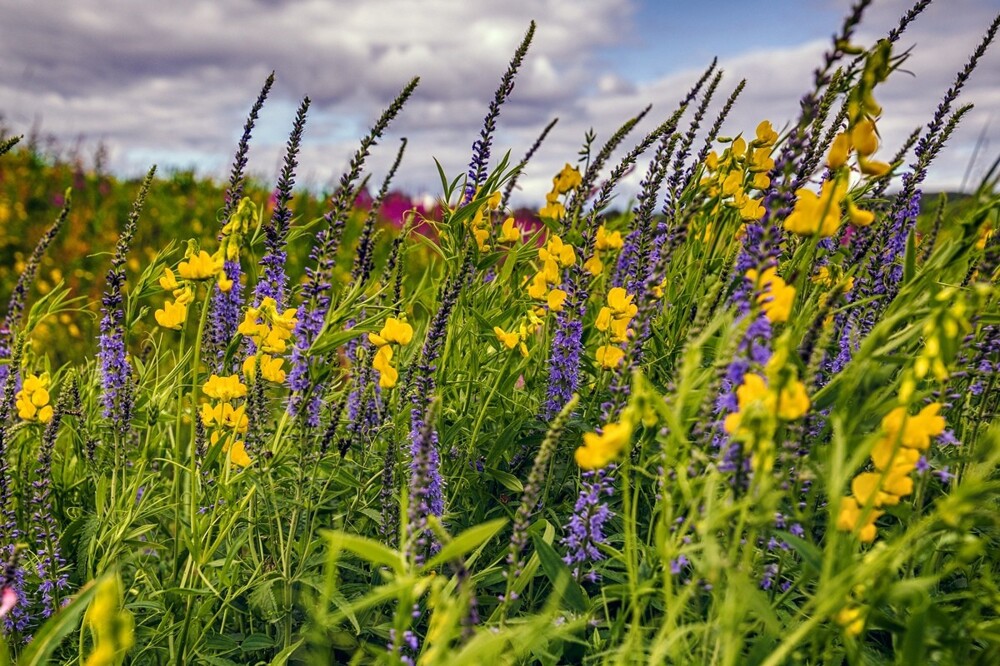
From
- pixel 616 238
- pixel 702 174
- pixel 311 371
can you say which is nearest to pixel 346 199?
pixel 311 371

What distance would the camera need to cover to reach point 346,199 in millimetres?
1832

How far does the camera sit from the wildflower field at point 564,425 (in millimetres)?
1253

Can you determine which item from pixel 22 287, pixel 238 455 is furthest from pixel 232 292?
pixel 22 287

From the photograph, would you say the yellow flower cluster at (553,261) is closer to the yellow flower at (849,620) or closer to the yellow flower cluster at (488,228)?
the yellow flower cluster at (488,228)

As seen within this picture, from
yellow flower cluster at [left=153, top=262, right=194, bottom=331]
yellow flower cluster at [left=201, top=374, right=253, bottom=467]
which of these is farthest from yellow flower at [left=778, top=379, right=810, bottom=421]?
yellow flower cluster at [left=153, top=262, right=194, bottom=331]

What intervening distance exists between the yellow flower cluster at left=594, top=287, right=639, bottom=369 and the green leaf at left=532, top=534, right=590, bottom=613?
58 centimetres

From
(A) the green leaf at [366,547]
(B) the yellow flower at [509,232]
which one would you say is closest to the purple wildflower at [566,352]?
(B) the yellow flower at [509,232]

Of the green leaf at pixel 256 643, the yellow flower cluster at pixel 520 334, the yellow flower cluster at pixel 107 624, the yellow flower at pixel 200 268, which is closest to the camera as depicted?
the yellow flower cluster at pixel 107 624

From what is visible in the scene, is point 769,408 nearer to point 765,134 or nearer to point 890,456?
point 890,456

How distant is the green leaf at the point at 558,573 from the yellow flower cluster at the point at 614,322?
58 centimetres

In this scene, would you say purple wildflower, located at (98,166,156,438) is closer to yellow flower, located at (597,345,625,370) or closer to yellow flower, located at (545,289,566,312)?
yellow flower, located at (545,289,566,312)

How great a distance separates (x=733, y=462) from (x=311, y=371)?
3.23 feet

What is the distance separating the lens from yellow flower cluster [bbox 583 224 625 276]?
2168 mm

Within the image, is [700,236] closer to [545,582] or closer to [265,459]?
[545,582]
